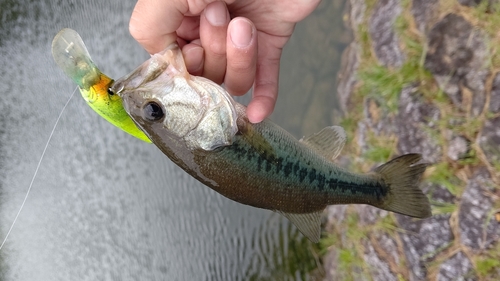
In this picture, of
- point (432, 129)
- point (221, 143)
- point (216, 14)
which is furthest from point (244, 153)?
point (432, 129)

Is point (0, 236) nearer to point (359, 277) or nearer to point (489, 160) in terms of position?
point (359, 277)

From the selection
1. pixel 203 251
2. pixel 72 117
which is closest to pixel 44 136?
pixel 72 117

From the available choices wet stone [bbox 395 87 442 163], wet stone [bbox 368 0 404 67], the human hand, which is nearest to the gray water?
wet stone [bbox 368 0 404 67]

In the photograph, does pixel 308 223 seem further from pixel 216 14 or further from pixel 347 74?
pixel 347 74

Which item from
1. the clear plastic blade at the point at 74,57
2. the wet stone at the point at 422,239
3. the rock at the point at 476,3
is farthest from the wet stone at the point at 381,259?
the clear plastic blade at the point at 74,57

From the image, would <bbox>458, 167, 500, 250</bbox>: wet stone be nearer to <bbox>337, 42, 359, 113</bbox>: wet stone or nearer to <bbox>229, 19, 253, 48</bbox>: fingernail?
<bbox>337, 42, 359, 113</bbox>: wet stone

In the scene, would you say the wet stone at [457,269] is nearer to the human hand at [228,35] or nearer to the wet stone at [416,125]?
the wet stone at [416,125]
